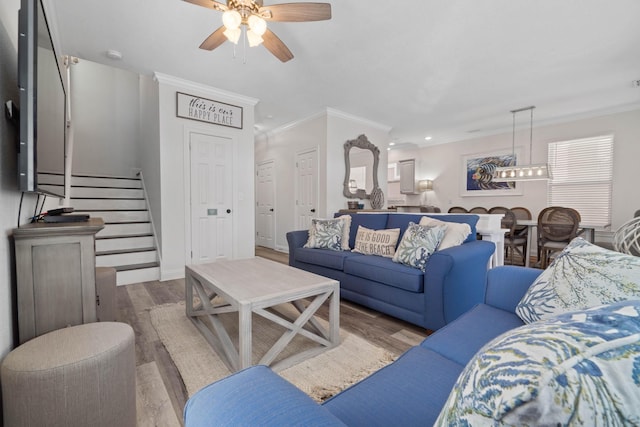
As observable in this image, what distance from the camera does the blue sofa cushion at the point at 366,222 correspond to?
3.21 metres

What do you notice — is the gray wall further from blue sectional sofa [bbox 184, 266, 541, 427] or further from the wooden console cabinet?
blue sectional sofa [bbox 184, 266, 541, 427]

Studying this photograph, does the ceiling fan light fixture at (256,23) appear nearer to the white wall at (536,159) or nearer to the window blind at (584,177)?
the window blind at (584,177)

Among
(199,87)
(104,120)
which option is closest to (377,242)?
(199,87)

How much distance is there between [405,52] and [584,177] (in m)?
4.34

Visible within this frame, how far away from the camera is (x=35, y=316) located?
1.23m

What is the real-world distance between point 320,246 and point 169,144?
240cm

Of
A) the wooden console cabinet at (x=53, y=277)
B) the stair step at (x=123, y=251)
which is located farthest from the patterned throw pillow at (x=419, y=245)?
the stair step at (x=123, y=251)

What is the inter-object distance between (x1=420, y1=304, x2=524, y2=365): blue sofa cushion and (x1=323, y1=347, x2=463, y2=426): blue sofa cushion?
2.9 inches

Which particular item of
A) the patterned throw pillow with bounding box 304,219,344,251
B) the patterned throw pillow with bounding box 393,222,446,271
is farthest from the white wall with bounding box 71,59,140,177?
the patterned throw pillow with bounding box 393,222,446,271

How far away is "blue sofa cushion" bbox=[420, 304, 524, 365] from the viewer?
108 centimetres

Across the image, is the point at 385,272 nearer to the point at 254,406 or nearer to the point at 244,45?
the point at 254,406

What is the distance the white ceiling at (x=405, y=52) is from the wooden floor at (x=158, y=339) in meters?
2.63

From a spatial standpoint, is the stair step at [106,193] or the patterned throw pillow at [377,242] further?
the stair step at [106,193]

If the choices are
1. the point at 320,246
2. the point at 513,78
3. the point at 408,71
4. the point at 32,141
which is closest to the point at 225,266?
the point at 320,246
